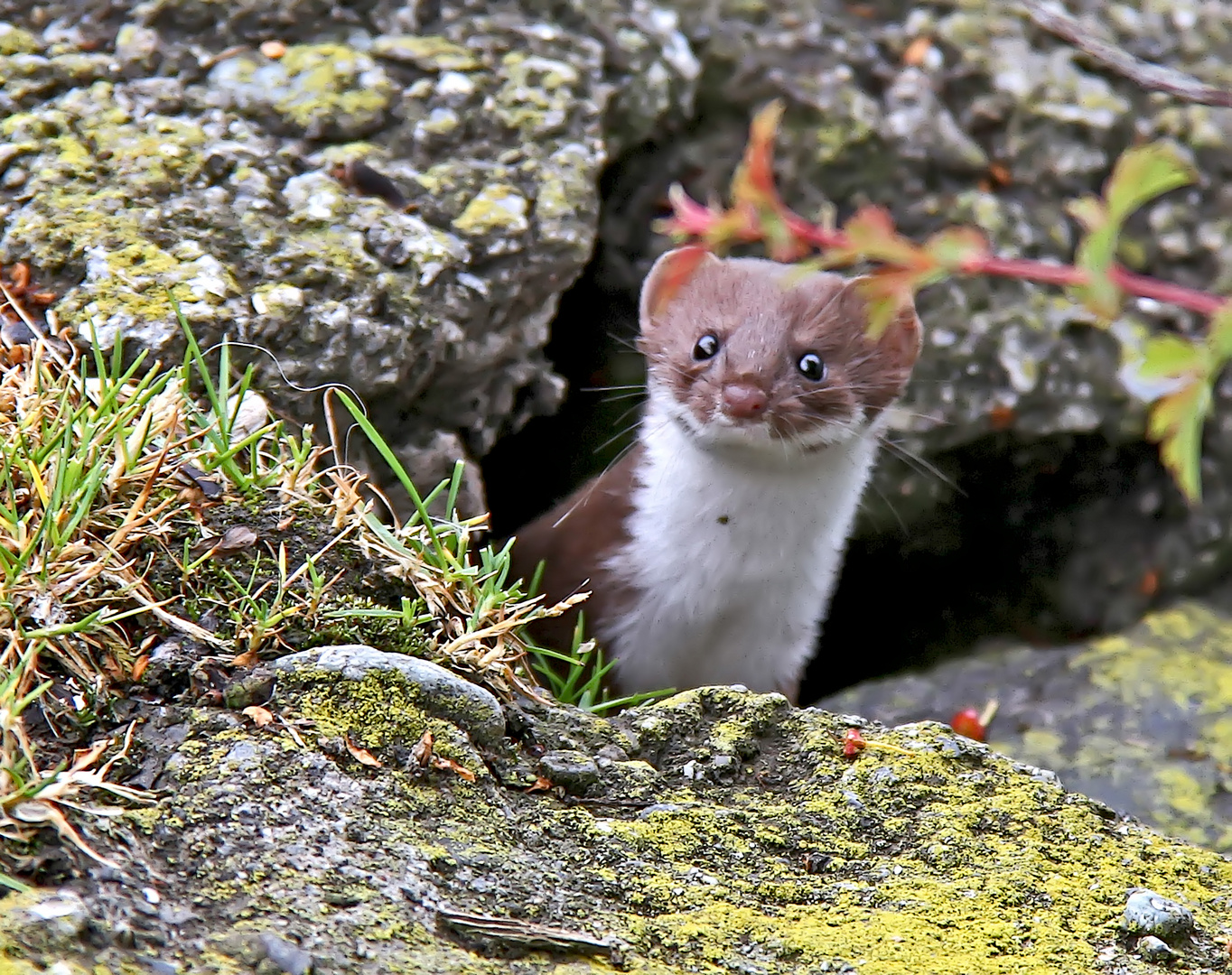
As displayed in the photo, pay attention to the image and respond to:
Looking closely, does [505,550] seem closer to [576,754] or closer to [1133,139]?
[576,754]

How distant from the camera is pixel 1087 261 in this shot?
3.60ft

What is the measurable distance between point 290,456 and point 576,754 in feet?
3.11

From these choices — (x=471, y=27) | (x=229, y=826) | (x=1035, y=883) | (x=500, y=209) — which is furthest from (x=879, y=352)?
(x=229, y=826)

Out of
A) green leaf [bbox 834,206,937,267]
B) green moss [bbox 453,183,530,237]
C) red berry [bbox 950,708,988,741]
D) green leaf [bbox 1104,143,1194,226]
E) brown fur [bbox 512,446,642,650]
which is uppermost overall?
green leaf [bbox 1104,143,1194,226]

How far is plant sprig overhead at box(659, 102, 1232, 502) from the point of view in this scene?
3.52 feet

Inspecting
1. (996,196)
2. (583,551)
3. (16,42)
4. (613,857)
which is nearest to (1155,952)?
(613,857)

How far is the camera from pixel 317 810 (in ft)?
5.78

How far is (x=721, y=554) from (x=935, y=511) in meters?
1.39

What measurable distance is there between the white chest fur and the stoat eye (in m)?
0.22

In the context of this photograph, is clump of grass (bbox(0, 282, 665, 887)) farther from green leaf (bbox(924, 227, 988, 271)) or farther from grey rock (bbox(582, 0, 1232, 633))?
grey rock (bbox(582, 0, 1232, 633))

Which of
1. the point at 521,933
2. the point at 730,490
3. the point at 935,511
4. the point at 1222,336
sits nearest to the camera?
the point at 1222,336

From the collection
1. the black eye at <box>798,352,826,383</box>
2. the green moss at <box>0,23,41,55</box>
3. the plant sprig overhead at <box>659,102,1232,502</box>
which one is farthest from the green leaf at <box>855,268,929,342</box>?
the green moss at <box>0,23,41,55</box>

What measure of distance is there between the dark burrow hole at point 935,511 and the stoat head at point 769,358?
→ 2.98ft

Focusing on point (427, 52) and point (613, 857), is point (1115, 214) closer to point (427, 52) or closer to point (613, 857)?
point (613, 857)
